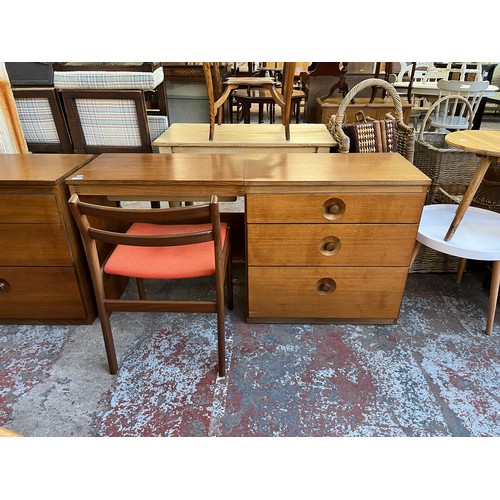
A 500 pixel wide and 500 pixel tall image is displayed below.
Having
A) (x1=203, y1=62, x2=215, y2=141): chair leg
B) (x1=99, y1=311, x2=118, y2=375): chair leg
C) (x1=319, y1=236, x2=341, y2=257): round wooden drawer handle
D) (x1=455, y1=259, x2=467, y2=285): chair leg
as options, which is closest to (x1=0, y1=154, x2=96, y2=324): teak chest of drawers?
(x1=99, y1=311, x2=118, y2=375): chair leg

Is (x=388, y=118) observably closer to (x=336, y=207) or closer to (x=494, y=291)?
(x=336, y=207)

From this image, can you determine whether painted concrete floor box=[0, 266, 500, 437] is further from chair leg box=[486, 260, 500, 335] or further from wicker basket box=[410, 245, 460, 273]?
wicker basket box=[410, 245, 460, 273]

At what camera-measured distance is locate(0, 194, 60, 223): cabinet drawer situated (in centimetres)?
154

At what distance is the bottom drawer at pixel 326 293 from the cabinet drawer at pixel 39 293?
856 millimetres

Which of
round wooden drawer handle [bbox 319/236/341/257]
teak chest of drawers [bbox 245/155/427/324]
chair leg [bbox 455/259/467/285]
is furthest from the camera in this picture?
chair leg [bbox 455/259/467/285]

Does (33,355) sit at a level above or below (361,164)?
below

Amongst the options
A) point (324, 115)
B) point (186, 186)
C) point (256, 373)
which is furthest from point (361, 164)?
point (324, 115)

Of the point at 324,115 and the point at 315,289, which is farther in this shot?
the point at 324,115

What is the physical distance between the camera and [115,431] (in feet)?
4.38

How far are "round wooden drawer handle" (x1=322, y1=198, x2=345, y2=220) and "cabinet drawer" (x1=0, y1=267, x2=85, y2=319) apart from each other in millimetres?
1182

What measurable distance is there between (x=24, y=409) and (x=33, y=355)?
1.01ft

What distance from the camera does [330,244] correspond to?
64.4 inches
